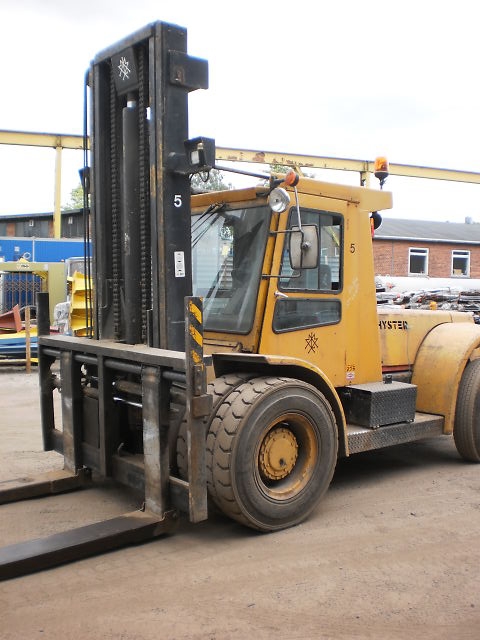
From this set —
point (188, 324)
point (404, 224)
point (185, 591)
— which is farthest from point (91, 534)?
point (404, 224)

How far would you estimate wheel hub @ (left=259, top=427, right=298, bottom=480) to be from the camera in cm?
427

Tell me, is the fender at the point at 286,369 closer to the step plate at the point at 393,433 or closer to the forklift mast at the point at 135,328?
the step plate at the point at 393,433

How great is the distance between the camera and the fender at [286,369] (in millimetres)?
4188

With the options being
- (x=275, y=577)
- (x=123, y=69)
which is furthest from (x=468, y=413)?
(x=123, y=69)

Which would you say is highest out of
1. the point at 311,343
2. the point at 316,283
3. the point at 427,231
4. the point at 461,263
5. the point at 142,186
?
the point at 427,231

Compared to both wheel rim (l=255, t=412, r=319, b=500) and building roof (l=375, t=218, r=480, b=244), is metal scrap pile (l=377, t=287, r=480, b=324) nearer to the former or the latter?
wheel rim (l=255, t=412, r=319, b=500)

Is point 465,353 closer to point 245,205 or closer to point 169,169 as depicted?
point 245,205

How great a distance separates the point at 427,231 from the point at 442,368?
25.6 m

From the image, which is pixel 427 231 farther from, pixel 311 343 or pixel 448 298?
pixel 311 343

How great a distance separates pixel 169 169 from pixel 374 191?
6.43 feet

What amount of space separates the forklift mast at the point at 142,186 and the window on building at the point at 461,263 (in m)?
26.4

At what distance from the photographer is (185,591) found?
11.1 feet

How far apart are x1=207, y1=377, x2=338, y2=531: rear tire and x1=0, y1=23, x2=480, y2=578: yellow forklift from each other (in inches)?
0.5

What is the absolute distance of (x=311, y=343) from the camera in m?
4.84
